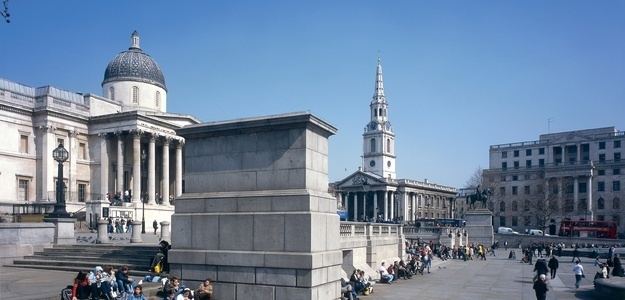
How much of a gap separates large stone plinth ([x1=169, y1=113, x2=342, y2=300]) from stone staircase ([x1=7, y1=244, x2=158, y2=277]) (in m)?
6.05

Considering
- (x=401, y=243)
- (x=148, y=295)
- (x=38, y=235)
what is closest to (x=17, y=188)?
(x=38, y=235)

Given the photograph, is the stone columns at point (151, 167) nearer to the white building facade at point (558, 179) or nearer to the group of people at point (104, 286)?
the group of people at point (104, 286)

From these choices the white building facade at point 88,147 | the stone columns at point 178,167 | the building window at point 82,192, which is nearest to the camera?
the white building facade at point 88,147

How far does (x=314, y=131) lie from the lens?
1394cm

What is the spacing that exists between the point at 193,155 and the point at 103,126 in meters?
44.1

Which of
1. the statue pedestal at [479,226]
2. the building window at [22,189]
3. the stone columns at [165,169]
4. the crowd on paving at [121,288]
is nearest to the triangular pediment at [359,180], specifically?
the statue pedestal at [479,226]

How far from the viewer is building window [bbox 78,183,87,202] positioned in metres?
54.7

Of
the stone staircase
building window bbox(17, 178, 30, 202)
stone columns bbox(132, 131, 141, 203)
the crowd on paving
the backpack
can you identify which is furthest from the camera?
stone columns bbox(132, 131, 141, 203)

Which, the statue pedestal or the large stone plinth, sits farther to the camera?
the statue pedestal

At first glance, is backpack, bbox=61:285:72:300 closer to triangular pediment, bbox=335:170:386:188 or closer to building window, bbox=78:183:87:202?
building window, bbox=78:183:87:202

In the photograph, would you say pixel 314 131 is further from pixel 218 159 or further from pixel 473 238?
pixel 473 238

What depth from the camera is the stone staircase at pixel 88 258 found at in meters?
20.2

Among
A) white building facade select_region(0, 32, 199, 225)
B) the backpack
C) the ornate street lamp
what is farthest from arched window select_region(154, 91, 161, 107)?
the backpack

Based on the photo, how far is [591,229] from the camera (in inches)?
2906
